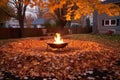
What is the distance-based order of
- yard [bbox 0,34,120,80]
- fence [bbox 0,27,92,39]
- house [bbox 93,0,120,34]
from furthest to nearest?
house [bbox 93,0,120,34], fence [bbox 0,27,92,39], yard [bbox 0,34,120,80]

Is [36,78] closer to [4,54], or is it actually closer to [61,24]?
[4,54]

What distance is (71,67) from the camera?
23.3ft

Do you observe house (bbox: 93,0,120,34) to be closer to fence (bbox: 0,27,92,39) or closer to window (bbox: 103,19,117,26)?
window (bbox: 103,19,117,26)

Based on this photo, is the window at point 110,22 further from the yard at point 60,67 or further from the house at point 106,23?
the yard at point 60,67

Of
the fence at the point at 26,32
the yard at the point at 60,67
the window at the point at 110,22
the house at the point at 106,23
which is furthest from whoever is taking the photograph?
the window at the point at 110,22

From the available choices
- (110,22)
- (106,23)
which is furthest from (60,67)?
(106,23)

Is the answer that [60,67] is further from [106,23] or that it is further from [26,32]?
[106,23]

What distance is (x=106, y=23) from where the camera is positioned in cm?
3173

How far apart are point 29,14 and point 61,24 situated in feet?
135

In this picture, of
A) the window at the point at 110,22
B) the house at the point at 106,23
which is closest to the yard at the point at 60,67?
the house at the point at 106,23

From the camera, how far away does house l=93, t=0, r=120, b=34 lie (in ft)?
97.2

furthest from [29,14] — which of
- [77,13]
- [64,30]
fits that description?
[77,13]

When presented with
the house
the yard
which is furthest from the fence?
the yard

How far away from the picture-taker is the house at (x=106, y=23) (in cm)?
2963
